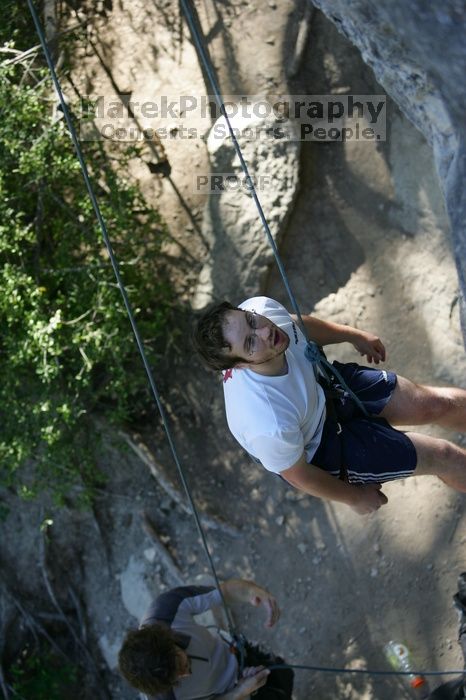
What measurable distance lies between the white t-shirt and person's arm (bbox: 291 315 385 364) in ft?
0.72

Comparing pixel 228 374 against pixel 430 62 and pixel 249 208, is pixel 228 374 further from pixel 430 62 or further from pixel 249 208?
pixel 249 208

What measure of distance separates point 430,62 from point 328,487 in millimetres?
1360

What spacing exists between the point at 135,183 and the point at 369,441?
2437 mm

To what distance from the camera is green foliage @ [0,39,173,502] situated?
12.3 ft

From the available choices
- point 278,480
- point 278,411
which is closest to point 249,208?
point 278,480

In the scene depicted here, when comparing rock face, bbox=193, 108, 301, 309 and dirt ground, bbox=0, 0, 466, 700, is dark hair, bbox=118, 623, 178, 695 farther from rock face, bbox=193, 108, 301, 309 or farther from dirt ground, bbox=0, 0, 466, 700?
rock face, bbox=193, 108, 301, 309

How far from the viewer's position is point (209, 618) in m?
4.32

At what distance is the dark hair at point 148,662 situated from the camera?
2.55m

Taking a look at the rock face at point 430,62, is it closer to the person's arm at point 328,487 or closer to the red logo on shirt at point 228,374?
the person's arm at point 328,487

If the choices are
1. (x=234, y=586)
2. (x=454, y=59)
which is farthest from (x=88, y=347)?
(x=454, y=59)

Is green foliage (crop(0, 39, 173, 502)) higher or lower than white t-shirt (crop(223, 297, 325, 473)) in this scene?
lower

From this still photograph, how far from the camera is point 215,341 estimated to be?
226 cm

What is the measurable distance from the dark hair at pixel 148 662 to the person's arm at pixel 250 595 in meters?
0.45

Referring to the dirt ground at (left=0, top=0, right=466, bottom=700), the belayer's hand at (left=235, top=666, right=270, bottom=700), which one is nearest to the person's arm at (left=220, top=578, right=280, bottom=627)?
the belayer's hand at (left=235, top=666, right=270, bottom=700)
